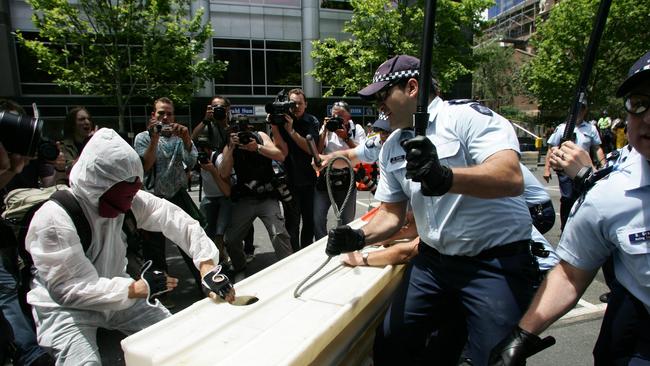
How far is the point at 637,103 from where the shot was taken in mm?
1370

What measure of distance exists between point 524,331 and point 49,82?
23.2 metres

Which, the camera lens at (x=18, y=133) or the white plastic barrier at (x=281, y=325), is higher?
the camera lens at (x=18, y=133)

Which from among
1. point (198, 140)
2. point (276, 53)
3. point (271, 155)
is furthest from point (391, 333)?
point (276, 53)

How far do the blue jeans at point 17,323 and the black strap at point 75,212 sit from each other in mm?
532

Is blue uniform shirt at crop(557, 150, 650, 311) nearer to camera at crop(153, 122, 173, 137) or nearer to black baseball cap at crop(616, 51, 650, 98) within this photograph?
black baseball cap at crop(616, 51, 650, 98)

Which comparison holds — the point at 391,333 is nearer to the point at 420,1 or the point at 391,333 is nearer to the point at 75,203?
Answer: the point at 75,203

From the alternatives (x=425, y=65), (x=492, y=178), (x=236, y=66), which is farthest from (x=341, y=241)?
(x=236, y=66)

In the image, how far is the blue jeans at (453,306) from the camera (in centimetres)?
194

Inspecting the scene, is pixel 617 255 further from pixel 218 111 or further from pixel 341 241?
pixel 218 111

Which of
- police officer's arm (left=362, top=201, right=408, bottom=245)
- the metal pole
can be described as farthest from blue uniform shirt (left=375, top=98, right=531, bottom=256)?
the metal pole

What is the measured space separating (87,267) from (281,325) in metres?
1.07

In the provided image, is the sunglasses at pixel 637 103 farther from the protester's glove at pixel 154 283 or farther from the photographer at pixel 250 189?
the photographer at pixel 250 189

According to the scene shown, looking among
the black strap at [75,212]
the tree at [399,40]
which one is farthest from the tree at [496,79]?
the black strap at [75,212]

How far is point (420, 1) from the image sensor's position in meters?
18.1
